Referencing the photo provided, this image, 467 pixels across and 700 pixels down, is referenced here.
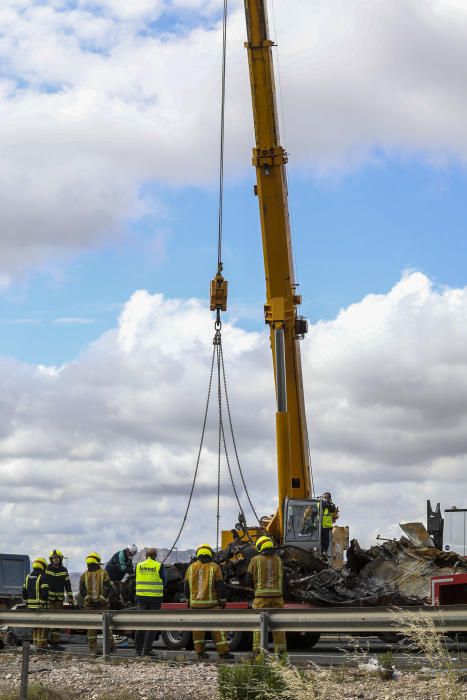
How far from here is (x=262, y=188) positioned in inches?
995

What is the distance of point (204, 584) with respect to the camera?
17.0 m

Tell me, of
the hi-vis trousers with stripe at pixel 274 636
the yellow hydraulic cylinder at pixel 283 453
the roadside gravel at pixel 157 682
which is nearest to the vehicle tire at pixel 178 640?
the hi-vis trousers with stripe at pixel 274 636

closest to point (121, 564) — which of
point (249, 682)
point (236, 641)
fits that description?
point (236, 641)

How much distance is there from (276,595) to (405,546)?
544 centimetres

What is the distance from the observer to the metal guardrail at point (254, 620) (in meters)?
11.9

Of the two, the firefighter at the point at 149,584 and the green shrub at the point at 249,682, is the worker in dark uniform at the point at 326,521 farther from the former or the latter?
the green shrub at the point at 249,682

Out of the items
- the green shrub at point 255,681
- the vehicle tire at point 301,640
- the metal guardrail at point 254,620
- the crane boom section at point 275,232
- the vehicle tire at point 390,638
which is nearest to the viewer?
the green shrub at point 255,681

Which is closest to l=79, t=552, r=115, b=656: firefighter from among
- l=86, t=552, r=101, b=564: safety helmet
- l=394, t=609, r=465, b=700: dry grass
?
l=86, t=552, r=101, b=564: safety helmet

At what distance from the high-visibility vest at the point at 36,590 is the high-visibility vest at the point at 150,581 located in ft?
8.35

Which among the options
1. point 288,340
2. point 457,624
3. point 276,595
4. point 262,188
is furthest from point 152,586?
point 262,188

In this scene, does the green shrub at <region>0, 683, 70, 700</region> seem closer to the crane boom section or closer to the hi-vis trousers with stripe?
the hi-vis trousers with stripe

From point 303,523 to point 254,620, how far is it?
31.5ft

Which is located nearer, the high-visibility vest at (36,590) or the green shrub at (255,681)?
the green shrub at (255,681)

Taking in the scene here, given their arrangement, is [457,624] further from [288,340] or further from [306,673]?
[288,340]
